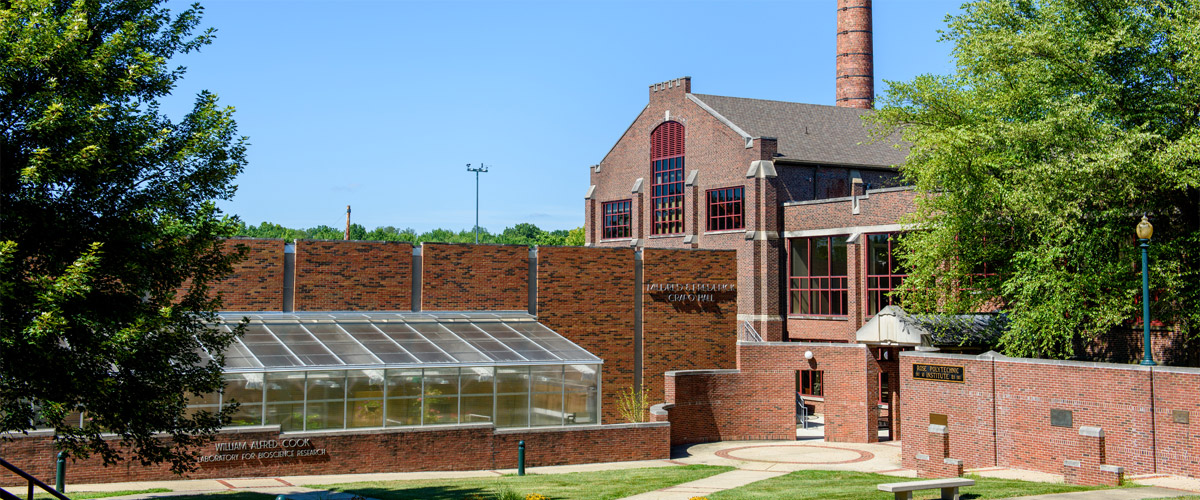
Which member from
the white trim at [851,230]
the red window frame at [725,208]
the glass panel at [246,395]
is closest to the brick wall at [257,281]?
the glass panel at [246,395]

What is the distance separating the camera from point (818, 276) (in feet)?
135

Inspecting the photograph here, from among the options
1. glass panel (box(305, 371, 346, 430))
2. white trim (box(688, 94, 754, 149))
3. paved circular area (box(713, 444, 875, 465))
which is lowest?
paved circular area (box(713, 444, 875, 465))

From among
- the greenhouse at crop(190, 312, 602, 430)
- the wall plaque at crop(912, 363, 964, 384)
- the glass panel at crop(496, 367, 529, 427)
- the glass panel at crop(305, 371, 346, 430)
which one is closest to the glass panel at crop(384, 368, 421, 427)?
the greenhouse at crop(190, 312, 602, 430)

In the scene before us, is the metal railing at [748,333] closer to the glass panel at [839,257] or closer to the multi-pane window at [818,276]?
the multi-pane window at [818,276]

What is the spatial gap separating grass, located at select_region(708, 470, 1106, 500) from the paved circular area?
588 centimetres

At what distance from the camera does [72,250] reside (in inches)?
532

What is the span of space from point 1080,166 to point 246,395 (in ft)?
70.4

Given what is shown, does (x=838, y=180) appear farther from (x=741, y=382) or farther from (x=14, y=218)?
(x=14, y=218)

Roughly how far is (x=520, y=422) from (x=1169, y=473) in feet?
53.9

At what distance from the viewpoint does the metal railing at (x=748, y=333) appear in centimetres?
4184

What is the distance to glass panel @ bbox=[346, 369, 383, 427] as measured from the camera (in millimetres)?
26297

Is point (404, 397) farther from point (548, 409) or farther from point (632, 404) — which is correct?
point (632, 404)

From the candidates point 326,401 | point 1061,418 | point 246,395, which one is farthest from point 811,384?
point 246,395

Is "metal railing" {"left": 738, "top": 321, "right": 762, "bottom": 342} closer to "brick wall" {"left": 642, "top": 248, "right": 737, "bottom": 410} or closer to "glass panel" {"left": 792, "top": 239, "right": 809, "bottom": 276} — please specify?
"glass panel" {"left": 792, "top": 239, "right": 809, "bottom": 276}
